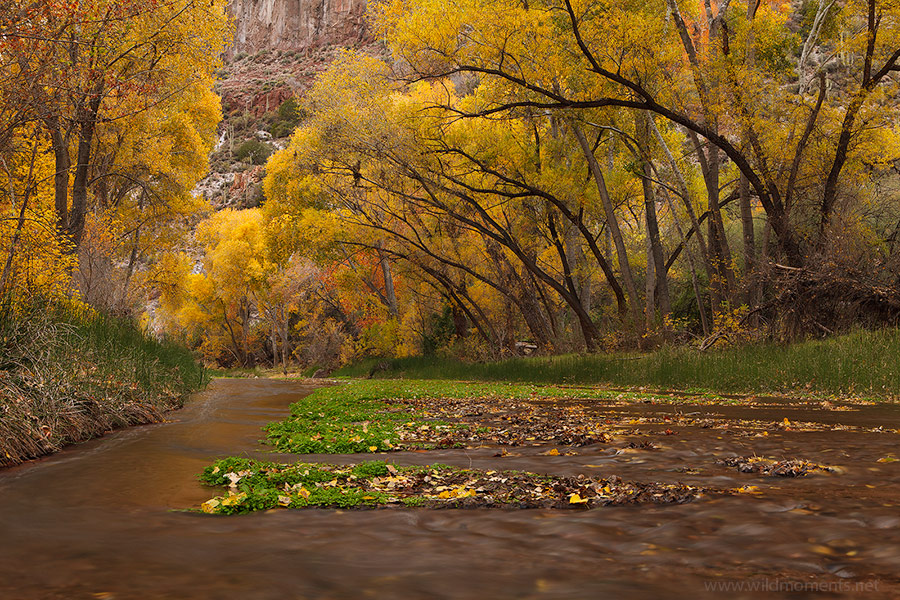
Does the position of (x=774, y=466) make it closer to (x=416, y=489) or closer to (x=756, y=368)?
(x=416, y=489)

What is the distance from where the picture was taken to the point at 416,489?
4820 millimetres

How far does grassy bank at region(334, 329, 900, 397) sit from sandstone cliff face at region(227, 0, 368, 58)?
123 metres

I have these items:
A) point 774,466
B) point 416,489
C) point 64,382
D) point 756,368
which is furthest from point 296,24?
point 774,466

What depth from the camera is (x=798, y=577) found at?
2.67 metres

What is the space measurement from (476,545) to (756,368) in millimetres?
13919

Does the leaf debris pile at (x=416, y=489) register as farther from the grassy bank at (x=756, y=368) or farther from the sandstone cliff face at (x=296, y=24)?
the sandstone cliff face at (x=296, y=24)

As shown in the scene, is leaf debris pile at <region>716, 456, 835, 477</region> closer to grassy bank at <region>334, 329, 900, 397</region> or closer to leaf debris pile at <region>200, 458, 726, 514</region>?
leaf debris pile at <region>200, 458, 726, 514</region>

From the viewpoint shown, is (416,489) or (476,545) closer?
(476,545)

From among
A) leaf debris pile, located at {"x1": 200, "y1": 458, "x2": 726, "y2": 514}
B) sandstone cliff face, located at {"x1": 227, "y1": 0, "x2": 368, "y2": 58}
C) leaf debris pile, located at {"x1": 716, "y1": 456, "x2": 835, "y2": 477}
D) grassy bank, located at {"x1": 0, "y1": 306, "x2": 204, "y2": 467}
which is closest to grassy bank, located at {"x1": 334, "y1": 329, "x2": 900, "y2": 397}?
leaf debris pile, located at {"x1": 716, "y1": 456, "x2": 835, "y2": 477}

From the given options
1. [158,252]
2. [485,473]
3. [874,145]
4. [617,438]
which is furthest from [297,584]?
[158,252]

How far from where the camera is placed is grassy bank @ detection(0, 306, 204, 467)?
22.5 feet

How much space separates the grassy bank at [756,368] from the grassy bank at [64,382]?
42.5ft

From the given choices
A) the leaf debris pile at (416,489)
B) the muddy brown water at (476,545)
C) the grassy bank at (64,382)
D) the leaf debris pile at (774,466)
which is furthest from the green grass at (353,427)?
the leaf debris pile at (774,466)

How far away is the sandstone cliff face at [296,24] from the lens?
137850 millimetres
